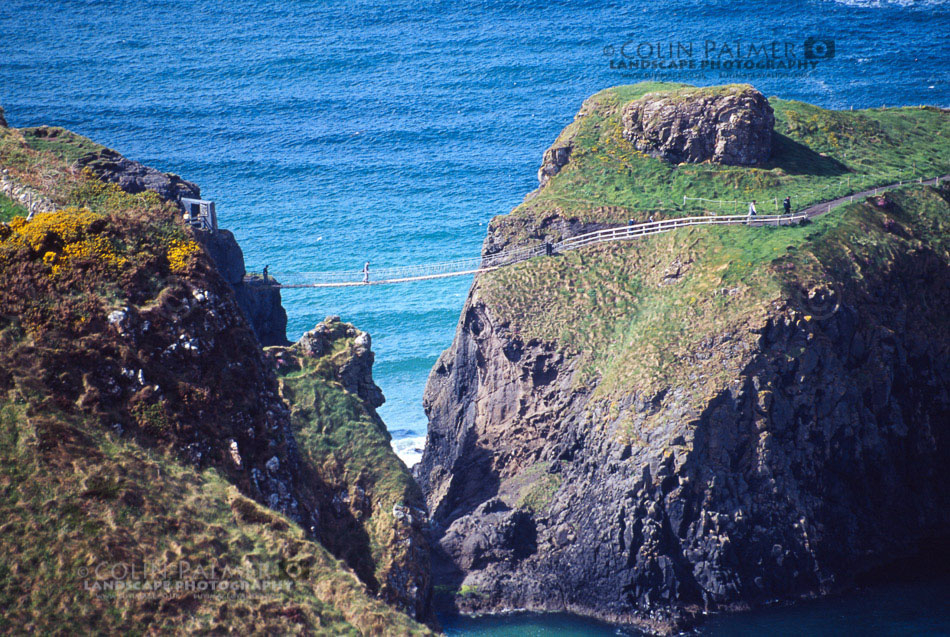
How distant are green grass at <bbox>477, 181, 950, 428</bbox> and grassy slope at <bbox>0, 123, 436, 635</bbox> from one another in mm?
28230

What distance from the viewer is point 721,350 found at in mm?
55875

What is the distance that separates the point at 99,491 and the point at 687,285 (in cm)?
3983

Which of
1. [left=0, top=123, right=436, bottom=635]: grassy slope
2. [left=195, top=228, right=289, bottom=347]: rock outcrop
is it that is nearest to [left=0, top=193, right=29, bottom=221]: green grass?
[left=0, top=123, right=436, bottom=635]: grassy slope

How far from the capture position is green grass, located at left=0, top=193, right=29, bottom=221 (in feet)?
138

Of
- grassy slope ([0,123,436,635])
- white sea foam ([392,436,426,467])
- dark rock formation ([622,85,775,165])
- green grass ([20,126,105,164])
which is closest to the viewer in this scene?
grassy slope ([0,123,436,635])

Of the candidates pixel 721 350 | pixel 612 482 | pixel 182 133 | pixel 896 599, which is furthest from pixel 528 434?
pixel 182 133

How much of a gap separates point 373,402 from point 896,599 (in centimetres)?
3185

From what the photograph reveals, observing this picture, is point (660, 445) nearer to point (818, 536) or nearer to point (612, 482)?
point (612, 482)

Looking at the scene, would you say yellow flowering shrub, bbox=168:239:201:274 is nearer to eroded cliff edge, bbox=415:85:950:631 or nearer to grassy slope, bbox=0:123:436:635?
grassy slope, bbox=0:123:436:635

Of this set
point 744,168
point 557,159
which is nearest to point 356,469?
point 557,159

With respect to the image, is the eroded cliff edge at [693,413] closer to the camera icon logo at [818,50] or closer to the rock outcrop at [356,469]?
the rock outcrop at [356,469]

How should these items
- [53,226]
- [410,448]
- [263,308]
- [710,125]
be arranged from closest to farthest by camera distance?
[53,226] → [263,308] → [710,125] → [410,448]

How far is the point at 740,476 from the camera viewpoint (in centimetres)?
5381

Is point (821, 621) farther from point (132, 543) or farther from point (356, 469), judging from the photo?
point (132, 543)
